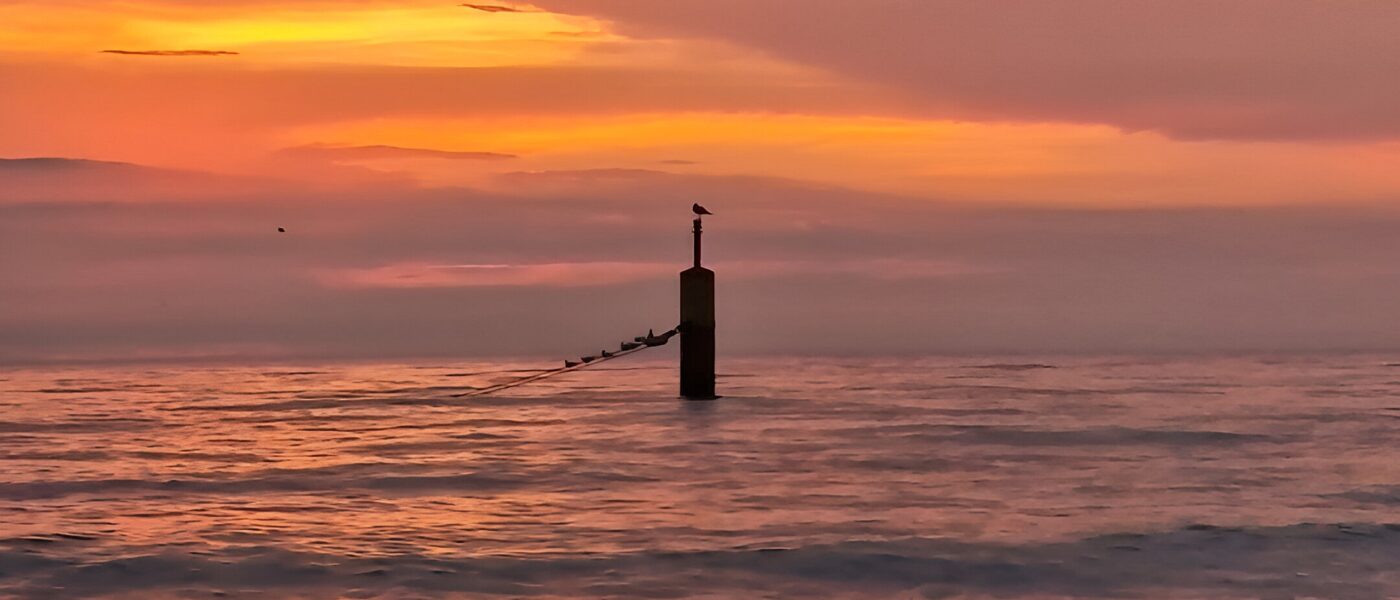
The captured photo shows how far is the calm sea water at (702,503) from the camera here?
17.1m

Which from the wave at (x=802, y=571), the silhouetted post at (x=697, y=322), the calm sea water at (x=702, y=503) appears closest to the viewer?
the wave at (x=802, y=571)

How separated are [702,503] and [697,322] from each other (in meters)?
17.0

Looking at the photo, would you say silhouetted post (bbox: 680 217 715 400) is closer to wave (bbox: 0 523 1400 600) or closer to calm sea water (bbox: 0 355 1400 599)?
calm sea water (bbox: 0 355 1400 599)

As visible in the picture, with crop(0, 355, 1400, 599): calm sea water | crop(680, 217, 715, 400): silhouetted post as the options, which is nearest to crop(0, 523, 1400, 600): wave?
crop(0, 355, 1400, 599): calm sea water

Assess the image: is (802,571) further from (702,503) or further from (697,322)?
(697,322)

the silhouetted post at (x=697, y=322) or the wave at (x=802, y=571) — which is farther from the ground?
the silhouetted post at (x=697, y=322)

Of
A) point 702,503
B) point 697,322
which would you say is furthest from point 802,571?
point 697,322

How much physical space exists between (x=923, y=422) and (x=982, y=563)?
23.7 meters

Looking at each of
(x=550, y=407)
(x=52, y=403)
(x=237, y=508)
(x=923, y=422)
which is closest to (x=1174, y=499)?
(x=237, y=508)

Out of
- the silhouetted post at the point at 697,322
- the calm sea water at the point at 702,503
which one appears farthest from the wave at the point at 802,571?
the silhouetted post at the point at 697,322

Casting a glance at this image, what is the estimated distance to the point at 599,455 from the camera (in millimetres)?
31109

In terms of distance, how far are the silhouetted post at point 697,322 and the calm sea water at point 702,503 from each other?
1643 mm

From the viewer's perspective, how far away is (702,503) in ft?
76.0

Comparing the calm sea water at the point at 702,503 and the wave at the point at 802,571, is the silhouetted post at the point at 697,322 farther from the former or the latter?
the wave at the point at 802,571
